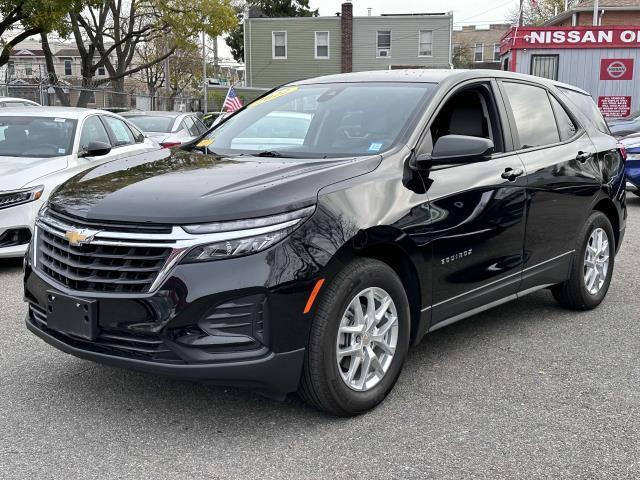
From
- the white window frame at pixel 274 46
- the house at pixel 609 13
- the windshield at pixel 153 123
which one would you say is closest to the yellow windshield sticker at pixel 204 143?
the windshield at pixel 153 123

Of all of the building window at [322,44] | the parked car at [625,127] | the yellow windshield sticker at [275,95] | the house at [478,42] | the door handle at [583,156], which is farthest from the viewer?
the house at [478,42]

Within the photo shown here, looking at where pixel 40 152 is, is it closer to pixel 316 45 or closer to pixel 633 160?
pixel 633 160

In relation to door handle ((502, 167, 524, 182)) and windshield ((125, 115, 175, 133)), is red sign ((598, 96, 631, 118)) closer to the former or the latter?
windshield ((125, 115, 175, 133))

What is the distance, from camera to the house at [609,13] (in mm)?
36062

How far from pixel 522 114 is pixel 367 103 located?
3.97ft

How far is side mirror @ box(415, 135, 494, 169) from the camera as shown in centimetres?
388

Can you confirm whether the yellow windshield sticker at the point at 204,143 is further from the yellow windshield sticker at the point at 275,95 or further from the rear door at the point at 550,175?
the rear door at the point at 550,175

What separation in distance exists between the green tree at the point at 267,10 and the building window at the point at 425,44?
15202 mm

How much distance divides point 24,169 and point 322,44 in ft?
122

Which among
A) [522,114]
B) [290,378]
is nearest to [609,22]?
[522,114]

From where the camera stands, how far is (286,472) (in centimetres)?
312

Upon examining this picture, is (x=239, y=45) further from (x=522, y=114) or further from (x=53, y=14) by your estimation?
(x=522, y=114)

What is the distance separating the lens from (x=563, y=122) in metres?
5.45

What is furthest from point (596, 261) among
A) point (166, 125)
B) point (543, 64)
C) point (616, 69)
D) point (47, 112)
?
point (616, 69)
